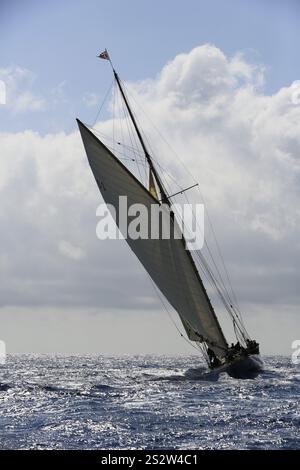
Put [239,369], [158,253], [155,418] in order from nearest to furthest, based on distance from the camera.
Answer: [155,418], [158,253], [239,369]

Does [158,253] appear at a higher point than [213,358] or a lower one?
higher

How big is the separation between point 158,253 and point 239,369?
13.0m

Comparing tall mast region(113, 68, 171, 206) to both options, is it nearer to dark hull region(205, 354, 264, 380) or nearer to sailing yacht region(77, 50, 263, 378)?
sailing yacht region(77, 50, 263, 378)

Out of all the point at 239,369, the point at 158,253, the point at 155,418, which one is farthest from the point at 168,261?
the point at 155,418

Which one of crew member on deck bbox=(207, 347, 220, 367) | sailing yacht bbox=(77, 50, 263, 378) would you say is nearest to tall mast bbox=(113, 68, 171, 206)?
sailing yacht bbox=(77, 50, 263, 378)

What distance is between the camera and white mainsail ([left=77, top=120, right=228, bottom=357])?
5456 centimetres

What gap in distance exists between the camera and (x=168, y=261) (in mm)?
56094

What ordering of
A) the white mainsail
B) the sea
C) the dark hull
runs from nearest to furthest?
1. the sea
2. the white mainsail
3. the dark hull

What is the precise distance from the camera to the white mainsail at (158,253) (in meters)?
54.6

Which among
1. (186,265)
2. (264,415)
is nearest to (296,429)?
(264,415)

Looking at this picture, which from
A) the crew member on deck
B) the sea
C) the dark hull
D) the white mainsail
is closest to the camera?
the sea

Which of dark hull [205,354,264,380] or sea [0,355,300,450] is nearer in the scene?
sea [0,355,300,450]

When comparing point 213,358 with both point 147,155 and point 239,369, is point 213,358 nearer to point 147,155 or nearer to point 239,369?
point 239,369

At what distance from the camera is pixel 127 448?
90.6 feet
